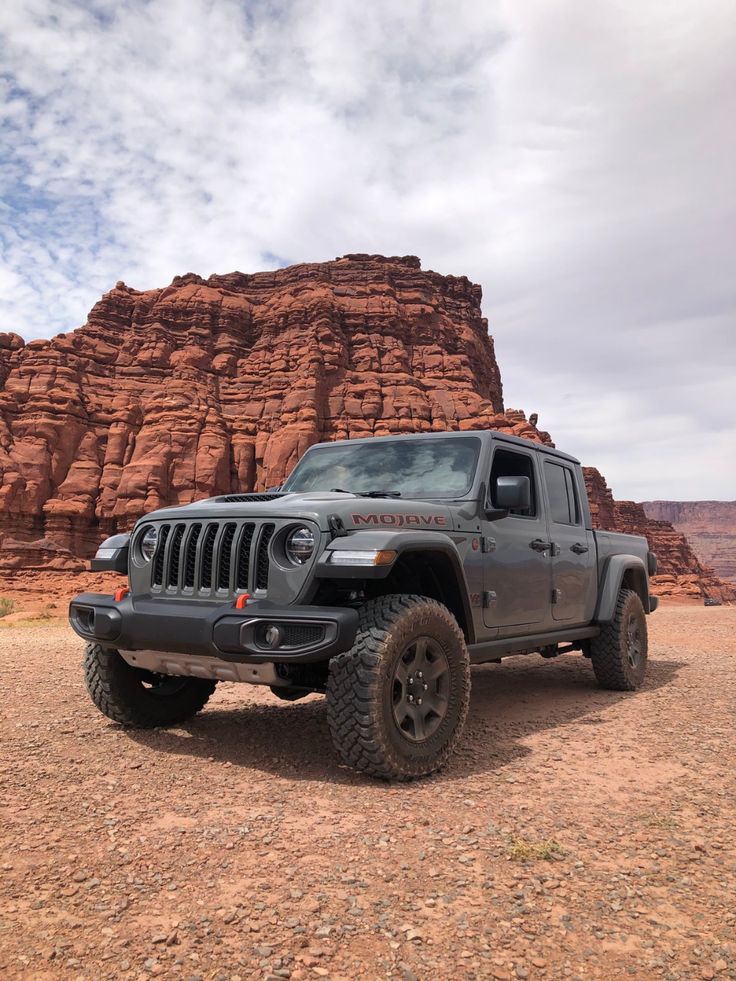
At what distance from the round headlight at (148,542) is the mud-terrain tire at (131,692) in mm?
704

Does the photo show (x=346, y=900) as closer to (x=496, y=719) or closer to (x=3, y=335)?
(x=496, y=719)

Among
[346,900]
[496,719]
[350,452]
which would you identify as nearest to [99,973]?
[346,900]

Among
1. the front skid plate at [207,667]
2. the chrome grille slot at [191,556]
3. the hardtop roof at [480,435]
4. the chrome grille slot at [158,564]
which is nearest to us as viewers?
the front skid plate at [207,667]

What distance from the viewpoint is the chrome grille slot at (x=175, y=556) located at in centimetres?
441

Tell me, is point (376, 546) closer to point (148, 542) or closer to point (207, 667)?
point (207, 667)

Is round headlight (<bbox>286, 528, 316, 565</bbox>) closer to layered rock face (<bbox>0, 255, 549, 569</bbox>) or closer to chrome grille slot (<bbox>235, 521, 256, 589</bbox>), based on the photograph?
chrome grille slot (<bbox>235, 521, 256, 589</bbox>)

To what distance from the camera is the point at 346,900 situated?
243 centimetres

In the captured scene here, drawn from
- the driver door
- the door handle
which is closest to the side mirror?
the driver door

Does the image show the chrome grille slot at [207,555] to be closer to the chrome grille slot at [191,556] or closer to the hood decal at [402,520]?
the chrome grille slot at [191,556]

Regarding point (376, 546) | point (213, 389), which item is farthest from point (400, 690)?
point (213, 389)

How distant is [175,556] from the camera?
14.6 feet

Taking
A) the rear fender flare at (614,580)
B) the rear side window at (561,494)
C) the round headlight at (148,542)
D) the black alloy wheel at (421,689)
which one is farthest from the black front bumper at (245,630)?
the rear fender flare at (614,580)

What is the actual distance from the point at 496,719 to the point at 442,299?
6568cm

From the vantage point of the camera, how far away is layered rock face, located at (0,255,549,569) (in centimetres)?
4794
